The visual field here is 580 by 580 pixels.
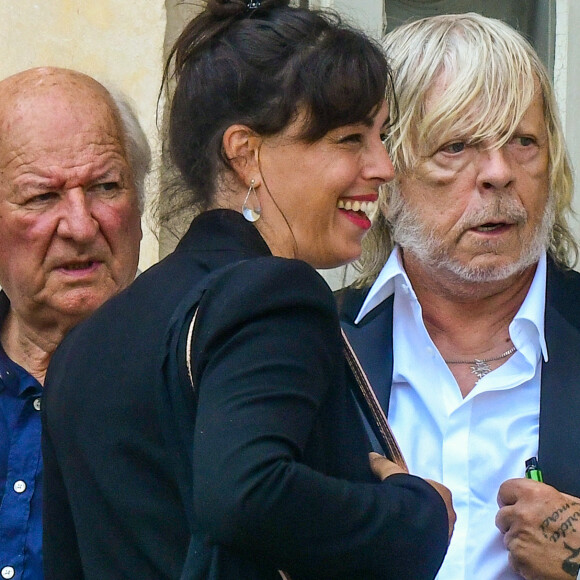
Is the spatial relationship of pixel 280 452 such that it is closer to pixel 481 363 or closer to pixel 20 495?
pixel 20 495

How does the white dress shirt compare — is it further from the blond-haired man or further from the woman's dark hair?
the woman's dark hair

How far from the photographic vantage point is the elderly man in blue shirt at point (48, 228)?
2551 mm

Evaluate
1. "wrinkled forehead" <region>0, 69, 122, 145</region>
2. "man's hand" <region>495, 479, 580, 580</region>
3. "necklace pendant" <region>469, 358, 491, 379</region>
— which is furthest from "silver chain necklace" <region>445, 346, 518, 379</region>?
"wrinkled forehead" <region>0, 69, 122, 145</region>

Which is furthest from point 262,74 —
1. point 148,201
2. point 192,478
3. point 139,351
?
point 148,201

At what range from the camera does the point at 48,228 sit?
8.39 ft

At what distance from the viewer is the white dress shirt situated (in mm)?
2611

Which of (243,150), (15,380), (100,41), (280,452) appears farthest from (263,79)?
(100,41)

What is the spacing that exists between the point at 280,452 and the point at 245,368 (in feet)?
0.40

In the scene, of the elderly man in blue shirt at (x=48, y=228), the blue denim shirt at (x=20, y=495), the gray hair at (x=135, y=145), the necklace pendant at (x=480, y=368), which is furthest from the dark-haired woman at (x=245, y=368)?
the necklace pendant at (x=480, y=368)

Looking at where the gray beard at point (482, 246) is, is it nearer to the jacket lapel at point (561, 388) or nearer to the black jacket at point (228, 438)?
the jacket lapel at point (561, 388)

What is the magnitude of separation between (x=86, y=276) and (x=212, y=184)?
0.73m

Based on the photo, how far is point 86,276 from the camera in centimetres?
260

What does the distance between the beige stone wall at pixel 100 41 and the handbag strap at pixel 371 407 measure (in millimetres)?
1626

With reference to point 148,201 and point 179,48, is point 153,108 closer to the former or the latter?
point 148,201
